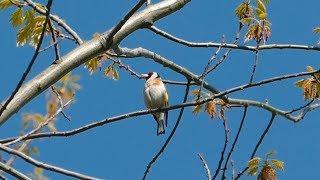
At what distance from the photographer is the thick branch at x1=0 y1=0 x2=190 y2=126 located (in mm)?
3490

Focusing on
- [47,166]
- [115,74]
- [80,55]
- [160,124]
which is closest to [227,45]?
[80,55]

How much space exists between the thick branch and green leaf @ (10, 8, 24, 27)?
19.1 inches

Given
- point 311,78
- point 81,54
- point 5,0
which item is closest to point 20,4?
point 5,0

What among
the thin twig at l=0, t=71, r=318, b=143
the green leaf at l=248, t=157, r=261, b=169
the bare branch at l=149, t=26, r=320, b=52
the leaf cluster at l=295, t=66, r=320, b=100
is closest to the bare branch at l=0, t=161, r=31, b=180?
the thin twig at l=0, t=71, r=318, b=143

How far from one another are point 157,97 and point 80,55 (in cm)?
373

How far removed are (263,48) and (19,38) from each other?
1.49 meters

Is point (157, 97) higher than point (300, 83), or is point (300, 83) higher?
point (157, 97)

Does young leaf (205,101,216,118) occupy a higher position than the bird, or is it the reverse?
the bird

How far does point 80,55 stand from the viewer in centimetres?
375

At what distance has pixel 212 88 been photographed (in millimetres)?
4812

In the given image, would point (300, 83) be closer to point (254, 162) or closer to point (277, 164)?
point (277, 164)

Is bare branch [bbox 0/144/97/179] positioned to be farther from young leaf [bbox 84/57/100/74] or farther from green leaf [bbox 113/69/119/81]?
green leaf [bbox 113/69/119/81]

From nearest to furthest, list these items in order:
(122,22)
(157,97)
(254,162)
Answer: (122,22)
(254,162)
(157,97)

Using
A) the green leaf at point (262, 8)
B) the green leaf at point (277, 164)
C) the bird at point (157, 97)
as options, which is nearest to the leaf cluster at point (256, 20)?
the green leaf at point (262, 8)
